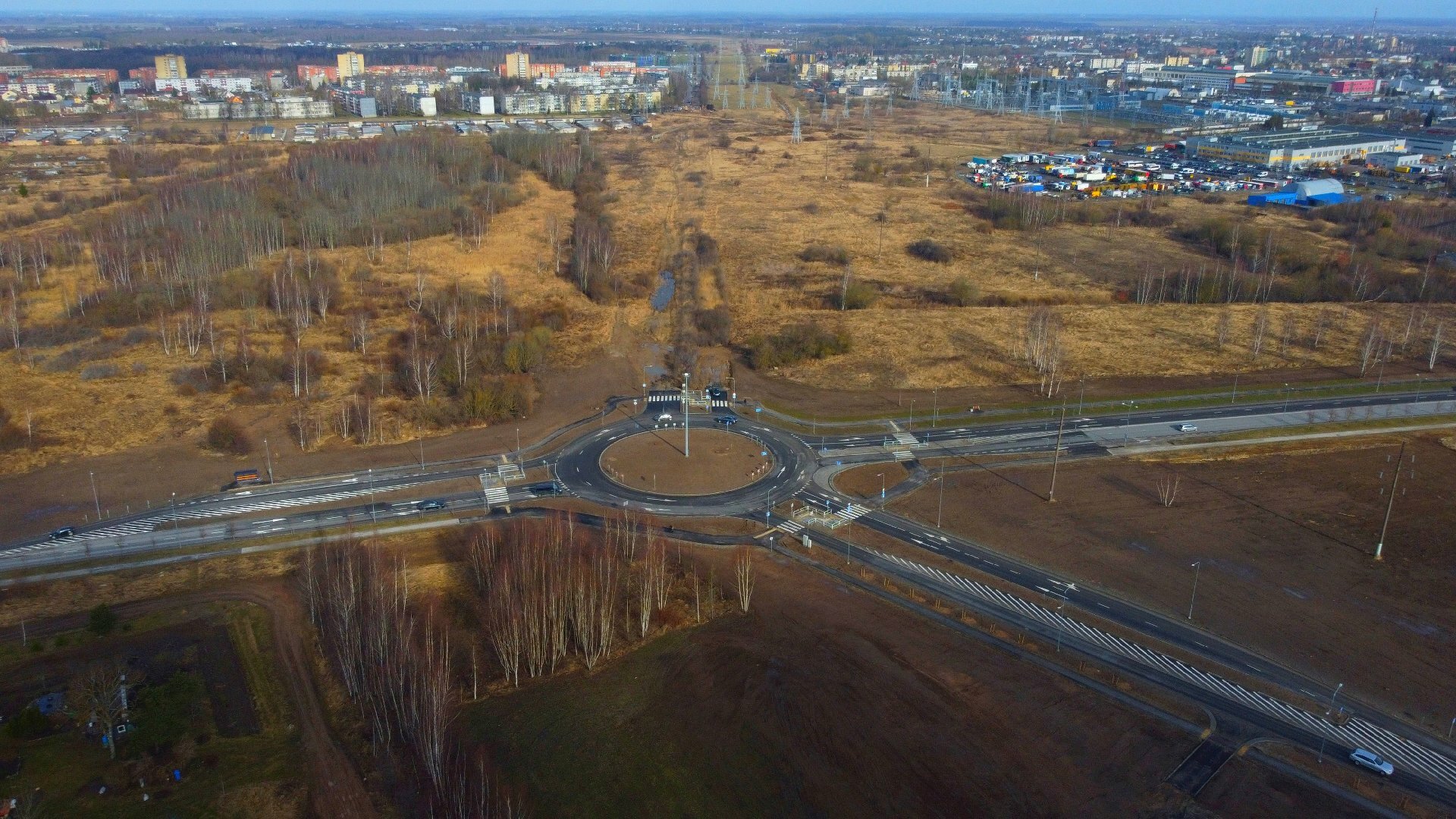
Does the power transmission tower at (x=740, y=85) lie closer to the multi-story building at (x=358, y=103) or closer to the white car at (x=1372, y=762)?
the multi-story building at (x=358, y=103)

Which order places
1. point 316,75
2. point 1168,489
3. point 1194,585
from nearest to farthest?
point 1194,585, point 1168,489, point 316,75

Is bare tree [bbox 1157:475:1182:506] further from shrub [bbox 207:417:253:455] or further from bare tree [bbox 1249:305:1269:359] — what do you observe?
shrub [bbox 207:417:253:455]

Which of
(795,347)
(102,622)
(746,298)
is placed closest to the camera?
(102,622)

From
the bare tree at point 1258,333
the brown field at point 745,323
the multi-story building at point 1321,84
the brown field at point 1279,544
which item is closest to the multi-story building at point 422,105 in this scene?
the brown field at point 745,323

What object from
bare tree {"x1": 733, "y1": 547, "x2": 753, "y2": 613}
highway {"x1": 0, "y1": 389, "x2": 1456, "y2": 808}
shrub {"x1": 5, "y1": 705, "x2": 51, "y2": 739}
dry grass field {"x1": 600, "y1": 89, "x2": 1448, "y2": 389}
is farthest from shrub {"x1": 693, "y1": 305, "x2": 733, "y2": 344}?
shrub {"x1": 5, "y1": 705, "x2": 51, "y2": 739}

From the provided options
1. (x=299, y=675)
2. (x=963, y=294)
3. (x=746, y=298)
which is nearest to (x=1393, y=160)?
(x=963, y=294)

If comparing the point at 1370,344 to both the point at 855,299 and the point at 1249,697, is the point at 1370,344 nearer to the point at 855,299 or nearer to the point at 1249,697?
the point at 855,299

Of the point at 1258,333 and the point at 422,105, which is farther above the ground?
the point at 422,105
